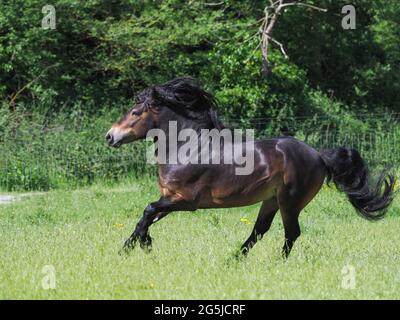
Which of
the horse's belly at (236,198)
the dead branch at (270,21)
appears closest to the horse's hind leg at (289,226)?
the horse's belly at (236,198)

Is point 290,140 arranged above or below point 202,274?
above

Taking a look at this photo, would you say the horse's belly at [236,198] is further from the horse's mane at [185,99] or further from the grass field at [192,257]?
the horse's mane at [185,99]

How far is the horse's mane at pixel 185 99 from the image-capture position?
356 inches

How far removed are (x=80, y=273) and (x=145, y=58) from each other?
13520 mm

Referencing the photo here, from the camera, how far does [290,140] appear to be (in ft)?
29.8

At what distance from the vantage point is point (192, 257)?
850cm

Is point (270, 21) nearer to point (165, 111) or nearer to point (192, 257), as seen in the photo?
point (165, 111)

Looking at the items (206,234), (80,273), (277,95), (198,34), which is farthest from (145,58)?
(80,273)

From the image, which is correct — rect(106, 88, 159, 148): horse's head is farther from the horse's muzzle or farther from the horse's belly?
the horse's belly

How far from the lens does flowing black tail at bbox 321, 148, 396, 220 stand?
9.45 metres

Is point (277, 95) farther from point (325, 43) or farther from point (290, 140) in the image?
point (290, 140)

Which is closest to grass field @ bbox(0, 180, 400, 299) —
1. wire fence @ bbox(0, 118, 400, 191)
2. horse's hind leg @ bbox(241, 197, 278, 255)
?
horse's hind leg @ bbox(241, 197, 278, 255)

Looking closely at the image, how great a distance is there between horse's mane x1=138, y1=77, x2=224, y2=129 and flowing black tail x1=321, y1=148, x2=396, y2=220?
4.48 feet

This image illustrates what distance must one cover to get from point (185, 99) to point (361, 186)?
2.21 meters
